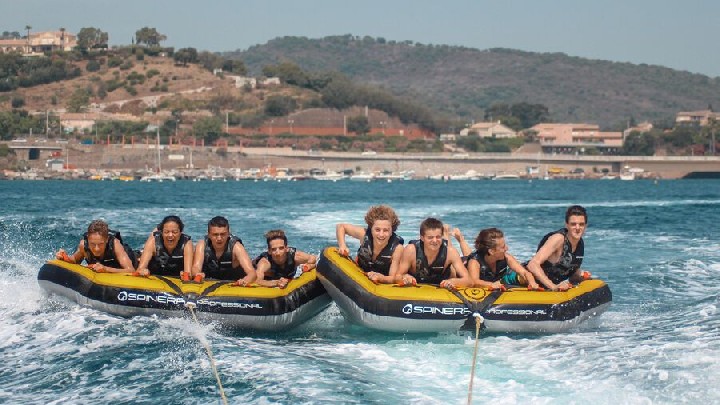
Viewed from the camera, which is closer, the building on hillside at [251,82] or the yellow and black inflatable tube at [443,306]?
the yellow and black inflatable tube at [443,306]

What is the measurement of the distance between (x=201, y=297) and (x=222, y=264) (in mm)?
1037

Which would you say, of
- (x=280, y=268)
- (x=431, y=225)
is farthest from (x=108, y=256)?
(x=431, y=225)

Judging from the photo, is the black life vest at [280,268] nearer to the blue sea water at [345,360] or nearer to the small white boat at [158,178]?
the blue sea water at [345,360]

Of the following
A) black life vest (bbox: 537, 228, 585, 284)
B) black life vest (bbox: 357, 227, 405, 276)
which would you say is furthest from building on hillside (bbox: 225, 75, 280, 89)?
black life vest (bbox: 357, 227, 405, 276)

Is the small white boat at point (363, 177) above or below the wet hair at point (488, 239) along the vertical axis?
below

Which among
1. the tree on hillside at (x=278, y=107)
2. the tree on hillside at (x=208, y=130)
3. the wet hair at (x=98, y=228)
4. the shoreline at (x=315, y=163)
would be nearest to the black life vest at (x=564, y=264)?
the wet hair at (x=98, y=228)

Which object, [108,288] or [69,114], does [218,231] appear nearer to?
[108,288]

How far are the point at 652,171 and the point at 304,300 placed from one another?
147m

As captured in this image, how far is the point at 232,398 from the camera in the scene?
429 inches

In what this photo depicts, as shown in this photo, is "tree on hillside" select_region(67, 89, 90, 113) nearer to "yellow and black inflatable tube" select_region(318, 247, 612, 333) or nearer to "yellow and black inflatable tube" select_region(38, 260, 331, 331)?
"yellow and black inflatable tube" select_region(38, 260, 331, 331)

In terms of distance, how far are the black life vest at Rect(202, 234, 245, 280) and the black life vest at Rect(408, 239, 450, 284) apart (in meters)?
2.31

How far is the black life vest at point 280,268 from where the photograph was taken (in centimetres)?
1477

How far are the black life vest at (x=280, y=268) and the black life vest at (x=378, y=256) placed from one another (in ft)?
3.28

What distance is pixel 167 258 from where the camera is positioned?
15.0 metres
